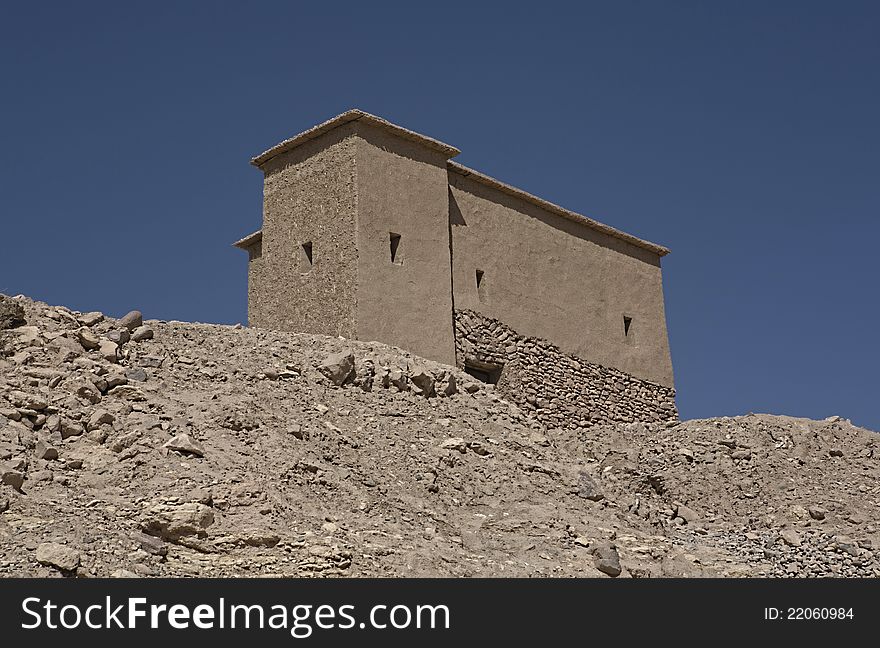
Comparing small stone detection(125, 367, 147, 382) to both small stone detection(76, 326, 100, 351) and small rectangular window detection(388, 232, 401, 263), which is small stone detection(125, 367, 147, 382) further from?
small rectangular window detection(388, 232, 401, 263)

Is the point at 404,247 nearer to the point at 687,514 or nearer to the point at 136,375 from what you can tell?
the point at 136,375

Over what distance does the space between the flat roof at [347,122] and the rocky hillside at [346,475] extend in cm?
352

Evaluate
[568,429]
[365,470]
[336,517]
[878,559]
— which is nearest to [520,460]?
[365,470]

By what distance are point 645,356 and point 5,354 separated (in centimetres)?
1223

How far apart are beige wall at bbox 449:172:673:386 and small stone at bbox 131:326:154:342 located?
5400 millimetres

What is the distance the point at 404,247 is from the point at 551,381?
3732 mm

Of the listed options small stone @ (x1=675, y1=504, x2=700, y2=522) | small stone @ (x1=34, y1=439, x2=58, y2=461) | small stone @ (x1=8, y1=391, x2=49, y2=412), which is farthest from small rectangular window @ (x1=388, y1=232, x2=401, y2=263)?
small stone @ (x1=34, y1=439, x2=58, y2=461)

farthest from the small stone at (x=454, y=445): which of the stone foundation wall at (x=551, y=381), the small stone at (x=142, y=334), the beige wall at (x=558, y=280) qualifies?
the beige wall at (x=558, y=280)

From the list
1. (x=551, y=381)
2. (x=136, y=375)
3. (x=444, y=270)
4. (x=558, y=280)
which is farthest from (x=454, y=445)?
(x=558, y=280)

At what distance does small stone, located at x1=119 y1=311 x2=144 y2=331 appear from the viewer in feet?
42.7

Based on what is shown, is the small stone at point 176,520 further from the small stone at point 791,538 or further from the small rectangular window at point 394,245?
the small rectangular window at point 394,245

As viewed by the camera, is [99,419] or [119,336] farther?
[119,336]

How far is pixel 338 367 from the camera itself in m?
13.1

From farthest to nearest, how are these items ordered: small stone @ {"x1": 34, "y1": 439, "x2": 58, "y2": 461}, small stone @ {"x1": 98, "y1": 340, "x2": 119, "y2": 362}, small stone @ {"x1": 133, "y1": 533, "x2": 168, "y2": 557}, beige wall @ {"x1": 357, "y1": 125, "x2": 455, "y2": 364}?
1. beige wall @ {"x1": 357, "y1": 125, "x2": 455, "y2": 364}
2. small stone @ {"x1": 98, "y1": 340, "x2": 119, "y2": 362}
3. small stone @ {"x1": 34, "y1": 439, "x2": 58, "y2": 461}
4. small stone @ {"x1": 133, "y1": 533, "x2": 168, "y2": 557}
